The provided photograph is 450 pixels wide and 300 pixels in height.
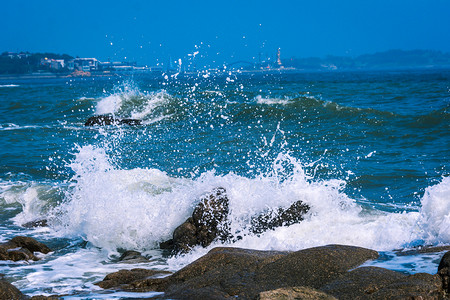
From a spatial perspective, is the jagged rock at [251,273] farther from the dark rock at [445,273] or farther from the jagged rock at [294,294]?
the dark rock at [445,273]

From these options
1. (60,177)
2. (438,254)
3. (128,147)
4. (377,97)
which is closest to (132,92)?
(377,97)

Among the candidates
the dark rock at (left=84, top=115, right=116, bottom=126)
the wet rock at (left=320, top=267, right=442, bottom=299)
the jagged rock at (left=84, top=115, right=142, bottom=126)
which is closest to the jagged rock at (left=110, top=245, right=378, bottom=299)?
the wet rock at (left=320, top=267, right=442, bottom=299)

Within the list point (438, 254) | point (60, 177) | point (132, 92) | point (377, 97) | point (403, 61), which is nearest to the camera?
point (438, 254)

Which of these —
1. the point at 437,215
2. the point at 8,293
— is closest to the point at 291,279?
the point at 8,293

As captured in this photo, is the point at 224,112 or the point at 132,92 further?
the point at 132,92

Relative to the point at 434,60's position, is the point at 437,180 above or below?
below

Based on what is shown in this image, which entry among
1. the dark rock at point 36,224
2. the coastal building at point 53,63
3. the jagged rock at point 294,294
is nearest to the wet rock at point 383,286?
the jagged rock at point 294,294

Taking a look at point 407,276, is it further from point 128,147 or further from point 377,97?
point 377,97

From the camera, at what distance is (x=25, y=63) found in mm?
110125

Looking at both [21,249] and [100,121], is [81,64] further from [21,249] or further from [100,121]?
[21,249]

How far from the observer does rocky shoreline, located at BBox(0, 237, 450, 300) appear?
144 inches

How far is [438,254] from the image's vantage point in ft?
16.0

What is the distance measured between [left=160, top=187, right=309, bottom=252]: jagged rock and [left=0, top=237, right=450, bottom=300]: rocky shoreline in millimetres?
1368

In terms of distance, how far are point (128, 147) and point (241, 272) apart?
10.3 m
